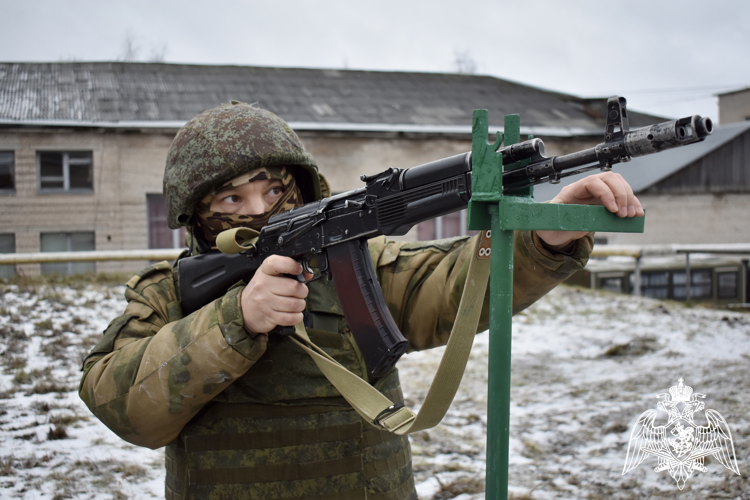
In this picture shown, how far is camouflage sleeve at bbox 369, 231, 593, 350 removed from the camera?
171 cm

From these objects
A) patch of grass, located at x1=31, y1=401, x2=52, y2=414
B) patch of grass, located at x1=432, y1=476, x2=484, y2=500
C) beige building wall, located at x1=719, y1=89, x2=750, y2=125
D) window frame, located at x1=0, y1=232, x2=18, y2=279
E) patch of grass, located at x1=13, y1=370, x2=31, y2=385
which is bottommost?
patch of grass, located at x1=432, y1=476, x2=484, y2=500

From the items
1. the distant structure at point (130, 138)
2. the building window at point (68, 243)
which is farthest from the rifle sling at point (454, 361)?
the building window at point (68, 243)

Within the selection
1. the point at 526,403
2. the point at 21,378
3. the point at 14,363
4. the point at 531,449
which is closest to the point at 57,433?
the point at 21,378

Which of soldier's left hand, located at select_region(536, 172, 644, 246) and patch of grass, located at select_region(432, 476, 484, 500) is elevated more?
soldier's left hand, located at select_region(536, 172, 644, 246)

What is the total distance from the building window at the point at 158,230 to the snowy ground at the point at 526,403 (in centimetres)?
660

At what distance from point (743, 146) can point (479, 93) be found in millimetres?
7874

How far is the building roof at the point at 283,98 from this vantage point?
12875 millimetres

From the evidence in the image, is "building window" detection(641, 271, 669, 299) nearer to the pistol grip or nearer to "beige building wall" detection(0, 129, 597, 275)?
"beige building wall" detection(0, 129, 597, 275)

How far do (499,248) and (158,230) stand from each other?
522 inches

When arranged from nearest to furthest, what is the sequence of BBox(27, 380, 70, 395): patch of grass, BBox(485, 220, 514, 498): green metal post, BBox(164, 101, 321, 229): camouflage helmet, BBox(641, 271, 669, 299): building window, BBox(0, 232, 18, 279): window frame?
BBox(485, 220, 514, 498): green metal post
BBox(164, 101, 321, 229): camouflage helmet
BBox(27, 380, 70, 395): patch of grass
BBox(641, 271, 669, 299): building window
BBox(0, 232, 18, 279): window frame

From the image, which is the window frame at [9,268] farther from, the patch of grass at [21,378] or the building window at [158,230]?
the patch of grass at [21,378]

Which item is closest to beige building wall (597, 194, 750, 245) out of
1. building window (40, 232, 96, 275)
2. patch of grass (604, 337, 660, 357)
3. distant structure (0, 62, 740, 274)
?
distant structure (0, 62, 740, 274)

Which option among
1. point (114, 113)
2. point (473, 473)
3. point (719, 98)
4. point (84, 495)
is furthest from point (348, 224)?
point (719, 98)

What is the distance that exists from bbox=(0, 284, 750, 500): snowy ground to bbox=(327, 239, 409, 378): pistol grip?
1.42m
